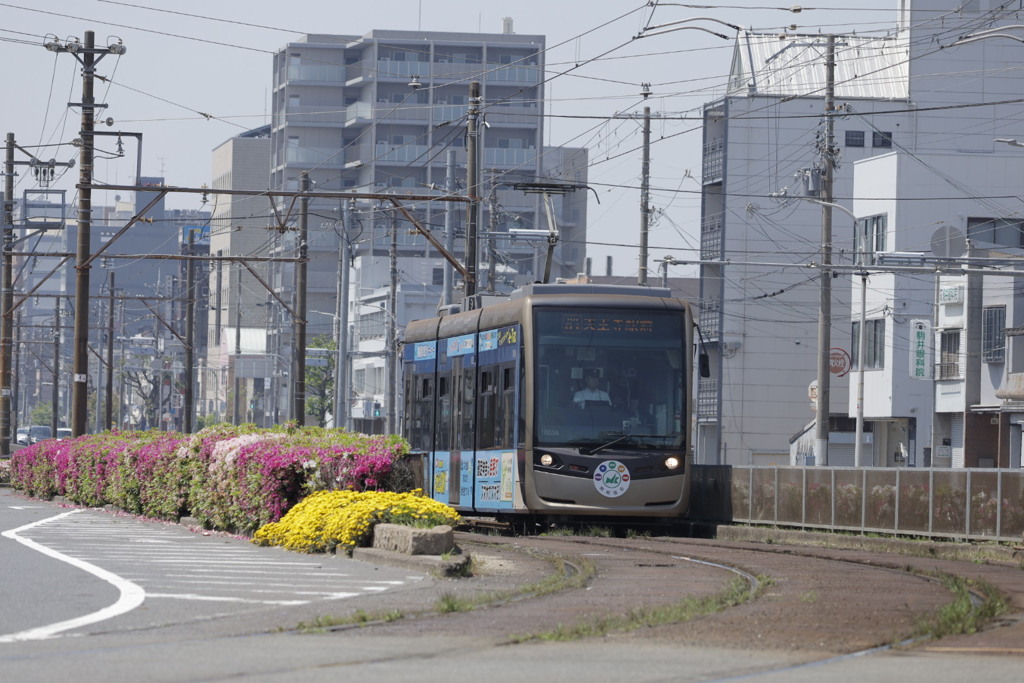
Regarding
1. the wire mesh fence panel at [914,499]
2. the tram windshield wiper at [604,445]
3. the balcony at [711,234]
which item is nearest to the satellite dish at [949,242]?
the balcony at [711,234]

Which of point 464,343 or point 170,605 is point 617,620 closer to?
point 170,605

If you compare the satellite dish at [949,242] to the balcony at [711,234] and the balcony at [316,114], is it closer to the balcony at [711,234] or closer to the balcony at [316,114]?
the balcony at [711,234]

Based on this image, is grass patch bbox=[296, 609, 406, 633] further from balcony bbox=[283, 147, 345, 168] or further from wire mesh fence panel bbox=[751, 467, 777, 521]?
balcony bbox=[283, 147, 345, 168]

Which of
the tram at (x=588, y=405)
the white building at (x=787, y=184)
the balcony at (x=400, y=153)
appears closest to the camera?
the tram at (x=588, y=405)

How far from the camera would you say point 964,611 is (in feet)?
43.5

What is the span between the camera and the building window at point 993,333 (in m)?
58.6

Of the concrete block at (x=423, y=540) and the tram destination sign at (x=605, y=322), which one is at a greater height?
the tram destination sign at (x=605, y=322)

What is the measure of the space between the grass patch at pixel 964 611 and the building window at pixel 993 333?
4371 cm

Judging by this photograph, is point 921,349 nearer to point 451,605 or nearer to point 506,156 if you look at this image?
point 451,605

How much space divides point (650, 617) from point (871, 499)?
15.1m

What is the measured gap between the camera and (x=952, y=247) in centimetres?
6269

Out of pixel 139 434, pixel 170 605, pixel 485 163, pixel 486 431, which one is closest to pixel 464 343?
pixel 486 431

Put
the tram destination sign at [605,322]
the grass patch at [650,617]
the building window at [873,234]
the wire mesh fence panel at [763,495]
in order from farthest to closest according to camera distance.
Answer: the building window at [873,234] < the wire mesh fence panel at [763,495] < the tram destination sign at [605,322] < the grass patch at [650,617]

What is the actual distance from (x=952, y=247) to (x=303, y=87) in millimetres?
96680
